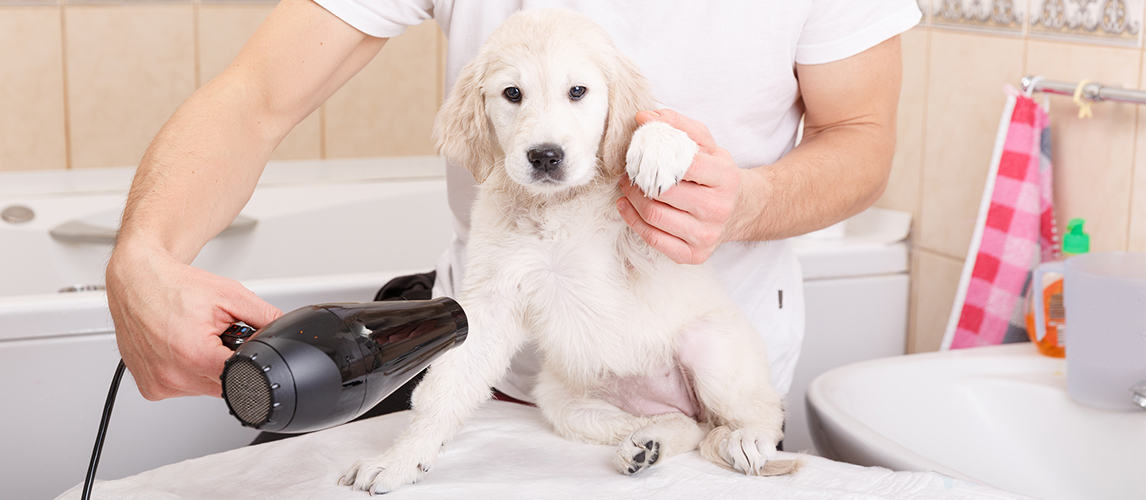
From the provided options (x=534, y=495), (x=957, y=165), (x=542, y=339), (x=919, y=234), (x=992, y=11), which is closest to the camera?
(x=534, y=495)

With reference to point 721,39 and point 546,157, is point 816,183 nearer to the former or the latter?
point 721,39

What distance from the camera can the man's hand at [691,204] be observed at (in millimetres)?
805

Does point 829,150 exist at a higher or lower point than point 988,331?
higher

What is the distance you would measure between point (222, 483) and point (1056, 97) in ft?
4.50

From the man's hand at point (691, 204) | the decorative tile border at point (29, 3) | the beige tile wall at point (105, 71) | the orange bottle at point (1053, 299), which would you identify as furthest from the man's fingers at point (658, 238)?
the decorative tile border at point (29, 3)

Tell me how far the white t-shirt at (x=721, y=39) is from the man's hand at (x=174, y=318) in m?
0.39

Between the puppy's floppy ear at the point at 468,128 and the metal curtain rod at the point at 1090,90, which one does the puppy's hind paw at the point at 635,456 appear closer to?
the puppy's floppy ear at the point at 468,128

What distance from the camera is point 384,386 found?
2.28 ft

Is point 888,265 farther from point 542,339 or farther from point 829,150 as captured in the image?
point 542,339

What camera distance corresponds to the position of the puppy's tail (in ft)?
2.91

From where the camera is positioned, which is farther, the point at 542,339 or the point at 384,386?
the point at 542,339

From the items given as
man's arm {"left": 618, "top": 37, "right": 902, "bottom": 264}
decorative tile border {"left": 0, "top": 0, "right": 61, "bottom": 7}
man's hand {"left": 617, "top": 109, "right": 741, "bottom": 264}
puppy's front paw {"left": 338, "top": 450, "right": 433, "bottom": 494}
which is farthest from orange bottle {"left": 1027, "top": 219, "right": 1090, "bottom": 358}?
decorative tile border {"left": 0, "top": 0, "right": 61, "bottom": 7}

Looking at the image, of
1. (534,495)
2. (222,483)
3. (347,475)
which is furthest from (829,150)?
(222,483)

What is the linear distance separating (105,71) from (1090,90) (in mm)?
2468
